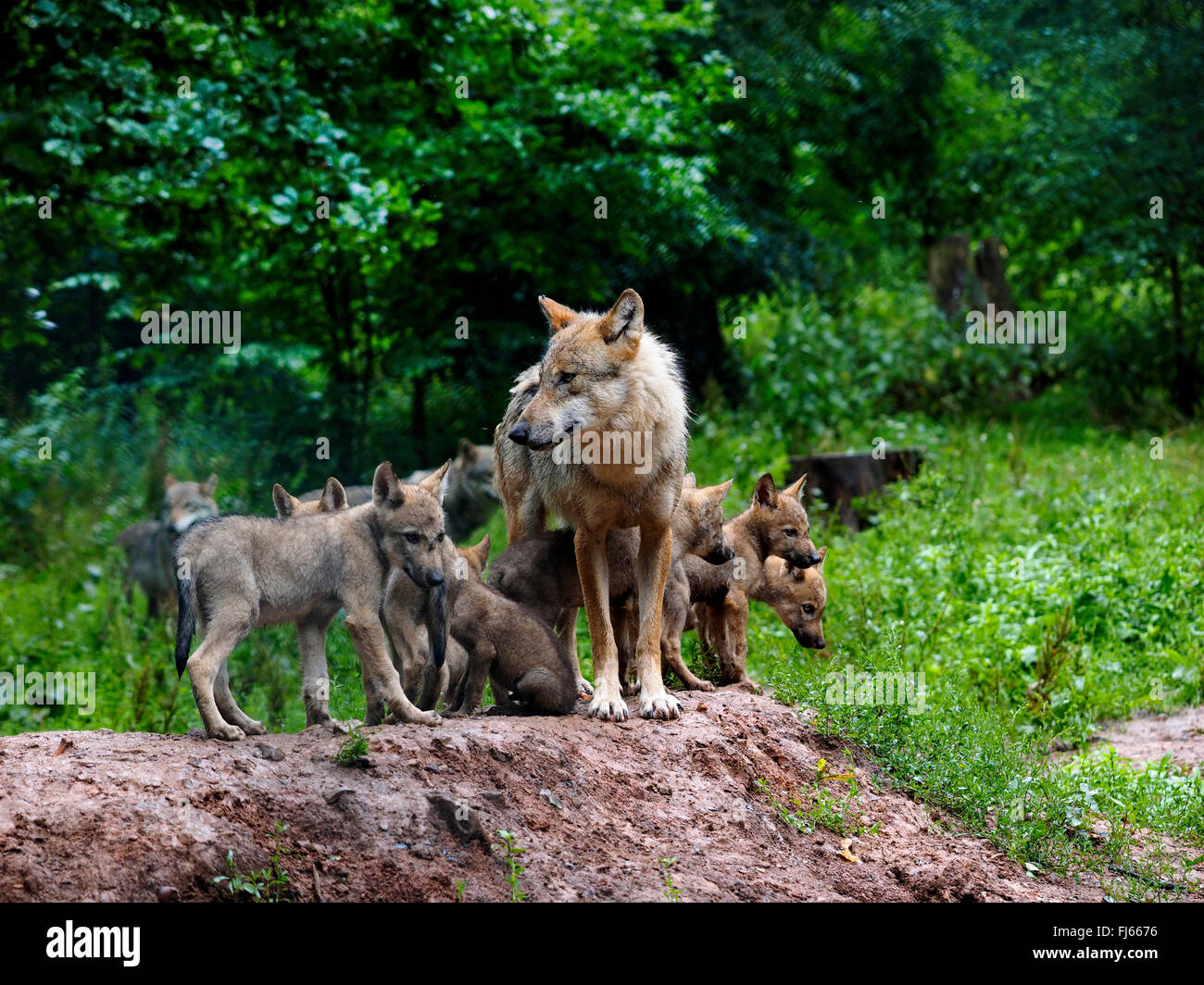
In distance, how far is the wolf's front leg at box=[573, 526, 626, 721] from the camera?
5930 mm

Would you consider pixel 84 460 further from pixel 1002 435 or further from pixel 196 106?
pixel 1002 435

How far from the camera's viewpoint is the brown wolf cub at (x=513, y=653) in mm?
5785

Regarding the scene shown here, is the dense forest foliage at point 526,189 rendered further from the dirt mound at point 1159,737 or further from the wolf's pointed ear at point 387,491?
the dirt mound at point 1159,737

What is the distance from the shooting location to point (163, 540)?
1155 cm

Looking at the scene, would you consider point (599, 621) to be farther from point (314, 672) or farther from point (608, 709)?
point (314, 672)

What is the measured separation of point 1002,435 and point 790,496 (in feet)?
31.0

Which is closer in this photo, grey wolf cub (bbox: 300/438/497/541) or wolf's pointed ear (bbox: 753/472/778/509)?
wolf's pointed ear (bbox: 753/472/778/509)

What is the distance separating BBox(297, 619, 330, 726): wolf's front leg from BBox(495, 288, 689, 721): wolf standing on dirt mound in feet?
4.37

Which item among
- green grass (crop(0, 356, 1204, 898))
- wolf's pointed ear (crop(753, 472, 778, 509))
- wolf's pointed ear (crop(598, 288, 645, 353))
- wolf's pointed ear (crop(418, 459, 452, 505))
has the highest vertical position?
wolf's pointed ear (crop(598, 288, 645, 353))

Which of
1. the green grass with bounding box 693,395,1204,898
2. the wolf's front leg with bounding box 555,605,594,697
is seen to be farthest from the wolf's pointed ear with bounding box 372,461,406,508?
the green grass with bounding box 693,395,1204,898

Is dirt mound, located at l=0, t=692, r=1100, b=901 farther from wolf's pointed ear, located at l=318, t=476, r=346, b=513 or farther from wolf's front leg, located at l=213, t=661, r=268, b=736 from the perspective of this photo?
wolf's pointed ear, located at l=318, t=476, r=346, b=513

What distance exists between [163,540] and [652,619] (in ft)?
23.3

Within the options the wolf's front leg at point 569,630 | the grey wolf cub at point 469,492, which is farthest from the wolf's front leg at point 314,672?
the grey wolf cub at point 469,492
